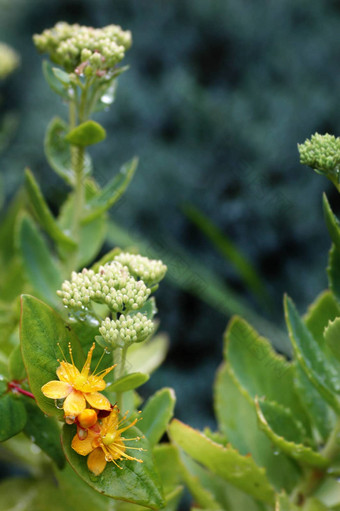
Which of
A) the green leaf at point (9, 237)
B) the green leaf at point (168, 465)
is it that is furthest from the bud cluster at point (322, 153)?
the green leaf at point (9, 237)

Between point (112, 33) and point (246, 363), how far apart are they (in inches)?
18.7

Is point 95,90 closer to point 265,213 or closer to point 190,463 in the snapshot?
point 190,463

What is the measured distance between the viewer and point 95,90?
714mm

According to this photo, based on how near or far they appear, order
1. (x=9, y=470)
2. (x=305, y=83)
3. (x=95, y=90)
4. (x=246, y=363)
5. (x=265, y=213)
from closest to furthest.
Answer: (x=95, y=90)
(x=246, y=363)
(x=9, y=470)
(x=265, y=213)
(x=305, y=83)

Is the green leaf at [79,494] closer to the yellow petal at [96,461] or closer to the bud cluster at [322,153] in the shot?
the yellow petal at [96,461]

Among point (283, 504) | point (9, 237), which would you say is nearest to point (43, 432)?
point (283, 504)

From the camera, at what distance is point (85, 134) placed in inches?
27.8

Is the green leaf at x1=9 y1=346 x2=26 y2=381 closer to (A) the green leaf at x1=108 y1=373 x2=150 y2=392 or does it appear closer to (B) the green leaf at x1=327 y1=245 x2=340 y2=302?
(A) the green leaf at x1=108 y1=373 x2=150 y2=392

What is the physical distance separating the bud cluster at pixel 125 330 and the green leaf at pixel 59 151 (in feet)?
1.07

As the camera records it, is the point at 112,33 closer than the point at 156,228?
Yes

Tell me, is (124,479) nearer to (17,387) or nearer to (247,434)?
(17,387)

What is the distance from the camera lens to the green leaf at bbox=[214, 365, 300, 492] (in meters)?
0.78

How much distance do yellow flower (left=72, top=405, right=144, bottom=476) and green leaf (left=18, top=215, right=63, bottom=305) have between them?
38 cm

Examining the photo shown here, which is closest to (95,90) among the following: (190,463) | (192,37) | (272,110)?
(190,463)
